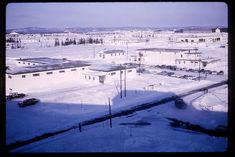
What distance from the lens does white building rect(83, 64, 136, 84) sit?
1503 cm

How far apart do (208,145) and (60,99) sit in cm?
678

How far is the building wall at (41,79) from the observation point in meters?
13.4

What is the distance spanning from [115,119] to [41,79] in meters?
7.08

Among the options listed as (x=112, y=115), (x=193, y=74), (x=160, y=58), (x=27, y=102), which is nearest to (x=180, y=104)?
(x=112, y=115)

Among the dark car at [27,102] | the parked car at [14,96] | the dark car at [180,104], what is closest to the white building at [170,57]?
the dark car at [180,104]

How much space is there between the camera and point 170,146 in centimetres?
578

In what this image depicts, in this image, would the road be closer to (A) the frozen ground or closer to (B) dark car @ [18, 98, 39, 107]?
(A) the frozen ground

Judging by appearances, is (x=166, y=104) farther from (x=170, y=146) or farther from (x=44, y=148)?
(x=44, y=148)

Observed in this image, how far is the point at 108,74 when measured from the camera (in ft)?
50.8

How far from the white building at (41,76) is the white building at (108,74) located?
2.17 feet

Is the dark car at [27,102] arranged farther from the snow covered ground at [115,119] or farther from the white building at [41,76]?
the white building at [41,76]

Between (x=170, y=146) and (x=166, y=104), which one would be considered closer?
(x=170, y=146)
